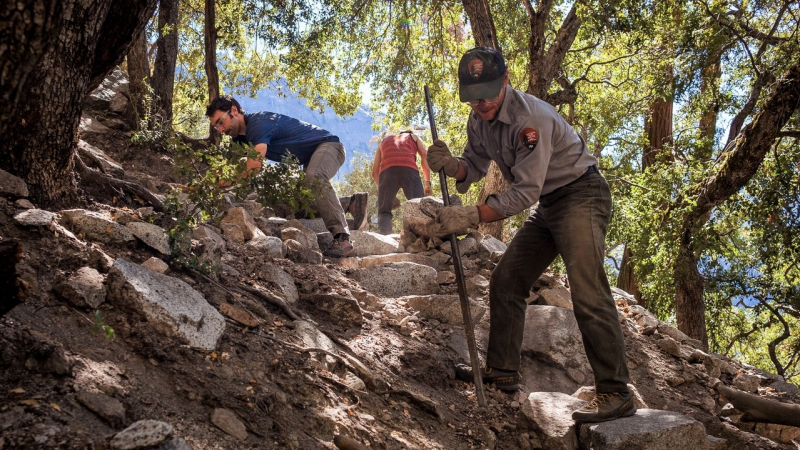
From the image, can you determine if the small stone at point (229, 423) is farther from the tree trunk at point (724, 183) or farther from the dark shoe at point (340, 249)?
the tree trunk at point (724, 183)

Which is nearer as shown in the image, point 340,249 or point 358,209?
point 340,249

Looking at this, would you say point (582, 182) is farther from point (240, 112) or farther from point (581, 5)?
point (581, 5)

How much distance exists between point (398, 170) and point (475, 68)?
419 centimetres

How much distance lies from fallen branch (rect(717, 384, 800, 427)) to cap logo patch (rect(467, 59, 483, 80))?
306cm

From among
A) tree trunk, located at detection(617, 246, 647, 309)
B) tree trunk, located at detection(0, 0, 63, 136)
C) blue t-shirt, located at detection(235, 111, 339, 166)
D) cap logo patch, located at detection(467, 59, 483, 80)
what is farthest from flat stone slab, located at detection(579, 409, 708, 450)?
tree trunk, located at detection(617, 246, 647, 309)

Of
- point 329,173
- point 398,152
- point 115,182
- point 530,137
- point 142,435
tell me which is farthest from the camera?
point 398,152

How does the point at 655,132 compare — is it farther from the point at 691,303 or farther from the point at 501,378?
the point at 501,378

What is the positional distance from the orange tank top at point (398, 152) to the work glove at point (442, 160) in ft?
11.4

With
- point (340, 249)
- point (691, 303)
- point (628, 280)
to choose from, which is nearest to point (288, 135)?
point (340, 249)

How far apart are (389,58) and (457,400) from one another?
8572mm

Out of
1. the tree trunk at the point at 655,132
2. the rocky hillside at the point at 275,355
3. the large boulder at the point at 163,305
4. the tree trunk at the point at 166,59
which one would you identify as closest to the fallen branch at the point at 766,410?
the rocky hillside at the point at 275,355

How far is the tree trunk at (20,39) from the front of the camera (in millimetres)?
1775

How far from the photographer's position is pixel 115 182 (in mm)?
4762

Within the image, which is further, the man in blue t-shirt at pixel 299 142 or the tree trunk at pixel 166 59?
the tree trunk at pixel 166 59
